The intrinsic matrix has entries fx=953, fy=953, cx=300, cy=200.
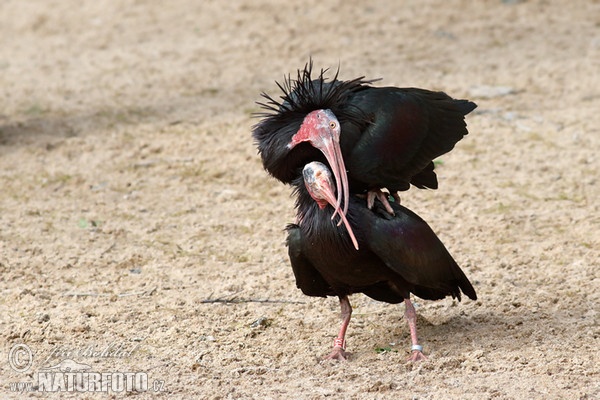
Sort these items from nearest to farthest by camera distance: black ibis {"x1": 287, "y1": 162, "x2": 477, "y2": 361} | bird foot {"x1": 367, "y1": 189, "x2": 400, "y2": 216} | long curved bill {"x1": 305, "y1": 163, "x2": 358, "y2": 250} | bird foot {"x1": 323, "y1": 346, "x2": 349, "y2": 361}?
1. long curved bill {"x1": 305, "y1": 163, "x2": 358, "y2": 250}
2. black ibis {"x1": 287, "y1": 162, "x2": 477, "y2": 361}
3. bird foot {"x1": 367, "y1": 189, "x2": 400, "y2": 216}
4. bird foot {"x1": 323, "y1": 346, "x2": 349, "y2": 361}

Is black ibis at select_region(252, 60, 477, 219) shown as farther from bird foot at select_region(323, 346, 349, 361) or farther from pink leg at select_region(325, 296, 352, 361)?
bird foot at select_region(323, 346, 349, 361)

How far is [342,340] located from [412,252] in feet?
2.06

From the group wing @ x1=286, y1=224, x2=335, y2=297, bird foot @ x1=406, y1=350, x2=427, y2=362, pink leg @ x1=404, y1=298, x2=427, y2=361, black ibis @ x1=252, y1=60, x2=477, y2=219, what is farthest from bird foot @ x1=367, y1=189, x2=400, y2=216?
bird foot @ x1=406, y1=350, x2=427, y2=362

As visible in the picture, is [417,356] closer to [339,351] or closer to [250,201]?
[339,351]

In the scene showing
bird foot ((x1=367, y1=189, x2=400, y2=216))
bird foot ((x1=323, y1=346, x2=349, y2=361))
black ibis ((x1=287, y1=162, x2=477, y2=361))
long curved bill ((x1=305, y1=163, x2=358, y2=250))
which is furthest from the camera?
bird foot ((x1=323, y1=346, x2=349, y2=361))

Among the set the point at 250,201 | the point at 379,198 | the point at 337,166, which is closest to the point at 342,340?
the point at 379,198

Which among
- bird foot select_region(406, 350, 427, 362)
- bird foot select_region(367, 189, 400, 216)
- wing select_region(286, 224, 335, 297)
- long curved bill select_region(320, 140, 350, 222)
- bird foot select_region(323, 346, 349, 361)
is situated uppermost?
long curved bill select_region(320, 140, 350, 222)

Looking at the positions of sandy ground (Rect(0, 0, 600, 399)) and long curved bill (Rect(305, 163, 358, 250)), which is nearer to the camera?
long curved bill (Rect(305, 163, 358, 250))

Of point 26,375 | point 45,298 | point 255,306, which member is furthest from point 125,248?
point 26,375

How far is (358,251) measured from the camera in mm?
4570

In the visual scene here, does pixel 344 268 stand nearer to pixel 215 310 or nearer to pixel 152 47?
pixel 215 310

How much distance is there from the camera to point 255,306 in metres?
5.50

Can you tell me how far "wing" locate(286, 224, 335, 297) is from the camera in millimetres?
4715

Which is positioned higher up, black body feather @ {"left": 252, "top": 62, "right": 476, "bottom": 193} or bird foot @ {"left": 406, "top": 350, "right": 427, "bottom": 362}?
black body feather @ {"left": 252, "top": 62, "right": 476, "bottom": 193}
